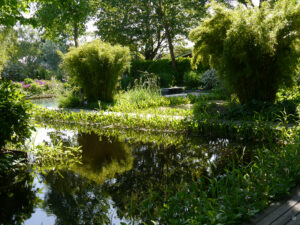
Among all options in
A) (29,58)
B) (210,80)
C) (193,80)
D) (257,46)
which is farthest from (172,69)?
(29,58)

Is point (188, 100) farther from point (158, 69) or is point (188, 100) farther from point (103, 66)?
point (158, 69)

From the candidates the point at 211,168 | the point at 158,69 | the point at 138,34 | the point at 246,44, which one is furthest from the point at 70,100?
the point at 138,34

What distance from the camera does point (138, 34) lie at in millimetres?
23312

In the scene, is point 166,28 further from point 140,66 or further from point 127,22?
point 127,22

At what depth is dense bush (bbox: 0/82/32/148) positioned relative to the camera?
3.64 m

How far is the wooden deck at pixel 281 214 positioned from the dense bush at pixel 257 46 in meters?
4.19

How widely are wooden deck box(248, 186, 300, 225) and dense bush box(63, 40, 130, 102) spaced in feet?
26.0

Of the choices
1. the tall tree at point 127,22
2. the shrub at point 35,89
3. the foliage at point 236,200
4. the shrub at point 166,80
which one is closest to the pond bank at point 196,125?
the foliage at point 236,200

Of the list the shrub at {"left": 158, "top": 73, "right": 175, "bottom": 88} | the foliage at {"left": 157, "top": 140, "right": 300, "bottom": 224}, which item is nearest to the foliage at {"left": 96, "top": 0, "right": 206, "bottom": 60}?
the shrub at {"left": 158, "top": 73, "right": 175, "bottom": 88}

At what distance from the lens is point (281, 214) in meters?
2.15

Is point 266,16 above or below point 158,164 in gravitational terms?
above

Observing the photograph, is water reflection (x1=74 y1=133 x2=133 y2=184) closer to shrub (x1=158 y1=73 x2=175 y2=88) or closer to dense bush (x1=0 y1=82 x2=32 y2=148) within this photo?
dense bush (x1=0 y1=82 x2=32 y2=148)

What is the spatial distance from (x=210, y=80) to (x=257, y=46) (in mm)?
7814

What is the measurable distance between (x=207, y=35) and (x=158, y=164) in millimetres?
4348
